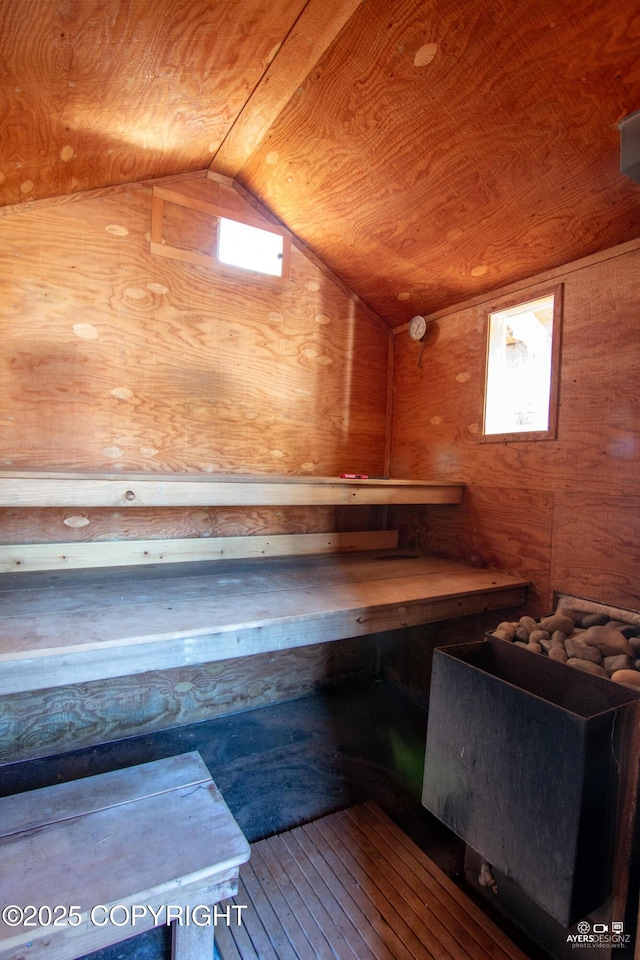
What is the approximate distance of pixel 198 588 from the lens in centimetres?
177

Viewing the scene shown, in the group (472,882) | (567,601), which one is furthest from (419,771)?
(567,601)

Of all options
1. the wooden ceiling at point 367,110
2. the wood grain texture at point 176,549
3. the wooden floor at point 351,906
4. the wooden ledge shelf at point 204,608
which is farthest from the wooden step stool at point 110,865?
the wooden ceiling at point 367,110

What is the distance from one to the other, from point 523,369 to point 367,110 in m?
1.24

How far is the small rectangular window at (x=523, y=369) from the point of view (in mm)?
1949

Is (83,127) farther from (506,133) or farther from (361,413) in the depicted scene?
(361,413)

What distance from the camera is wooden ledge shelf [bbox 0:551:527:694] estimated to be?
1.21 metres

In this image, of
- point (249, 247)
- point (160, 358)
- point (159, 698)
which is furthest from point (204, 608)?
point (249, 247)

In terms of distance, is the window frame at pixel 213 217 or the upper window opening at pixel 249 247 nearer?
the window frame at pixel 213 217

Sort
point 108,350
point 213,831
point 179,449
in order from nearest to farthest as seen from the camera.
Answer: point 213,831 → point 108,350 → point 179,449

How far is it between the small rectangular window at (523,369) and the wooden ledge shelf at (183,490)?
468mm

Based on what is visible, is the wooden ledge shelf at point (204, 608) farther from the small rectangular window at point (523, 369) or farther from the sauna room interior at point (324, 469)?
the small rectangular window at point (523, 369)

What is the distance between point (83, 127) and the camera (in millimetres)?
1550

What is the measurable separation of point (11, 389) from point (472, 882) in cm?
241

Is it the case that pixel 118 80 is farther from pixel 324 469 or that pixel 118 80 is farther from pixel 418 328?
pixel 324 469
